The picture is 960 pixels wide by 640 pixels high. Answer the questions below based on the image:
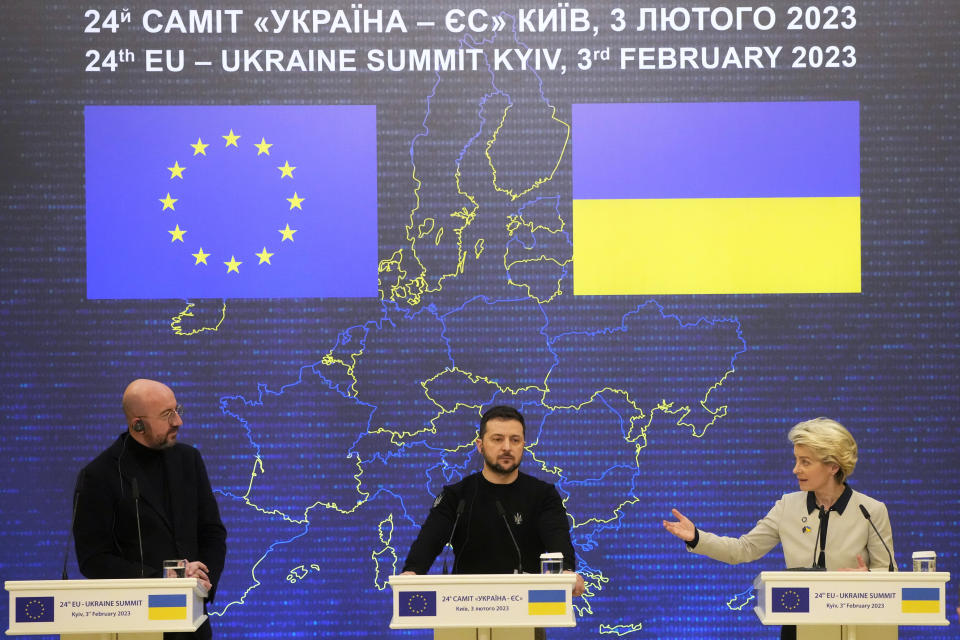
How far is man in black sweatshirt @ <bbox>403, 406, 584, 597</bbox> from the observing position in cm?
378

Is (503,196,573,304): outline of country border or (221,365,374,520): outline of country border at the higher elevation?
(503,196,573,304): outline of country border

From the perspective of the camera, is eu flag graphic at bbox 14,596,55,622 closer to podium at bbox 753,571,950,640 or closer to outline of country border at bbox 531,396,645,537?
podium at bbox 753,571,950,640

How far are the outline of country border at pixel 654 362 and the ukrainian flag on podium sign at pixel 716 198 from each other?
0.16 meters

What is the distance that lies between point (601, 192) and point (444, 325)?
94 cm

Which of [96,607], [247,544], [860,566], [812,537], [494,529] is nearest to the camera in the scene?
[96,607]

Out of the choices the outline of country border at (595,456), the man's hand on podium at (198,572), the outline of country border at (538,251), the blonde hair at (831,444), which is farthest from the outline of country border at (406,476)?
the blonde hair at (831,444)

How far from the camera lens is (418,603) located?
3.12 meters

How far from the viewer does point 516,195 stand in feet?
16.0

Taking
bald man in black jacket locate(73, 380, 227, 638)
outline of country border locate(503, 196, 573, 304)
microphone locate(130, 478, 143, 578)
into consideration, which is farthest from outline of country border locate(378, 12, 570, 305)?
microphone locate(130, 478, 143, 578)

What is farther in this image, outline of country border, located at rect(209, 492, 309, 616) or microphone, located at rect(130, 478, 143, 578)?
outline of country border, located at rect(209, 492, 309, 616)

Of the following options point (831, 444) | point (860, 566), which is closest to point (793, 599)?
point (860, 566)

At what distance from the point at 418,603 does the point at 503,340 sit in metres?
1.91

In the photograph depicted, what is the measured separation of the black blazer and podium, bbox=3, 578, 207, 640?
39cm

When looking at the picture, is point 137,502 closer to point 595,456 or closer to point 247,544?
point 247,544
